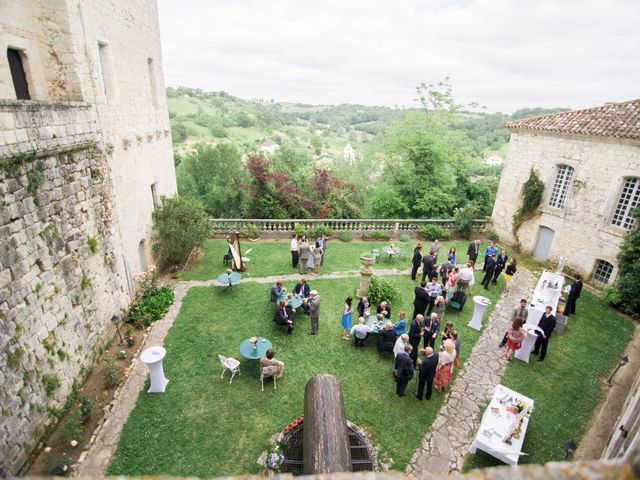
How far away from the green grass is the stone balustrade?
845cm

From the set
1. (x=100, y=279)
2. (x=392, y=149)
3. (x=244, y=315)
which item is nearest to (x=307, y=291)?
(x=244, y=315)

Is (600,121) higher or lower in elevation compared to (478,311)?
higher

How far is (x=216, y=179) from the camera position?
24312mm

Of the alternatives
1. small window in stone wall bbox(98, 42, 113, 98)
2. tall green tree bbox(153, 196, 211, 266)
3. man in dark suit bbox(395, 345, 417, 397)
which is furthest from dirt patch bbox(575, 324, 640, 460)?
small window in stone wall bbox(98, 42, 113, 98)

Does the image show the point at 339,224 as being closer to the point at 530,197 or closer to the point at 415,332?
the point at 530,197

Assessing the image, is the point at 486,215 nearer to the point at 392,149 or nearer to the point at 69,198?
the point at 392,149

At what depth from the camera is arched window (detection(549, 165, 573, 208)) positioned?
52.4ft

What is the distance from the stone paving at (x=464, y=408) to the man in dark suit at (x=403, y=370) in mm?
1021

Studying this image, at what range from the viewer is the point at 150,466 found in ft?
21.8

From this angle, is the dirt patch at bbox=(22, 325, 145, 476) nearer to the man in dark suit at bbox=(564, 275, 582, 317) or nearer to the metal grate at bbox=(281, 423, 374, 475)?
the metal grate at bbox=(281, 423, 374, 475)

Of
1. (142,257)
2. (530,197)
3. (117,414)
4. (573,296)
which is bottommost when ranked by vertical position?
(117,414)

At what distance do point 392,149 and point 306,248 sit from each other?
1203cm

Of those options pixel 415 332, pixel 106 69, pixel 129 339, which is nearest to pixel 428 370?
pixel 415 332

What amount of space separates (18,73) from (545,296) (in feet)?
55.2
